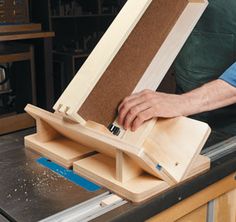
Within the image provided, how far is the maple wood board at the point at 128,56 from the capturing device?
814 millimetres

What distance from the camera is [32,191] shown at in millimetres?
793

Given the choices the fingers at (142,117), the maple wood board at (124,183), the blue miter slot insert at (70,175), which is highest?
the fingers at (142,117)

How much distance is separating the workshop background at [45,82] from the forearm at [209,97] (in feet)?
0.34

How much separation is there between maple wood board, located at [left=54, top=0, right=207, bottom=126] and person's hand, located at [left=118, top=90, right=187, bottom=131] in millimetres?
46

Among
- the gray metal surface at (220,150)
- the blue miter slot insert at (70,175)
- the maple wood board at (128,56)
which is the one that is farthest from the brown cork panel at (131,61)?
the gray metal surface at (220,150)

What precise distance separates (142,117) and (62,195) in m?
0.24

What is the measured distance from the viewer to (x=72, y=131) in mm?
866

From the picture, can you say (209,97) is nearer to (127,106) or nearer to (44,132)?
(127,106)

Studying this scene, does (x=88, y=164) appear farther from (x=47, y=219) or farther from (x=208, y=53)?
(x=208, y=53)

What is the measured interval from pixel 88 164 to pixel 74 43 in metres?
3.01

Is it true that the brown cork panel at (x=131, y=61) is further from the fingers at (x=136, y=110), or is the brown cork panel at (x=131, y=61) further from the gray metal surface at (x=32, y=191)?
the gray metal surface at (x=32, y=191)

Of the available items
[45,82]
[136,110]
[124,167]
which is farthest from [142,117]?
[45,82]

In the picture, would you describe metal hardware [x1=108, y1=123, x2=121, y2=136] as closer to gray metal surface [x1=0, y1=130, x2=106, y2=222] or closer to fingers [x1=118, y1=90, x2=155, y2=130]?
fingers [x1=118, y1=90, x2=155, y2=130]

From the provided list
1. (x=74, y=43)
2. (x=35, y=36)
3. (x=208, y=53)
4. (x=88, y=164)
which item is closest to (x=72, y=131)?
(x=88, y=164)
